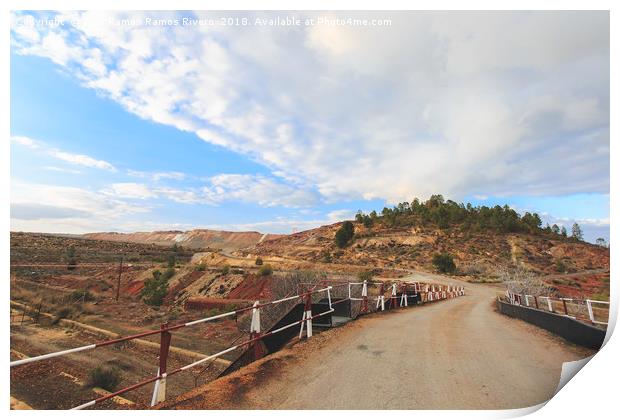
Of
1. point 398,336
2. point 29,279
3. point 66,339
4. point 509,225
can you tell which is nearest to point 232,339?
point 66,339

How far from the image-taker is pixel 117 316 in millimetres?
23312

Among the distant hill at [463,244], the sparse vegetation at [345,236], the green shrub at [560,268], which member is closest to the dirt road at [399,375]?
the distant hill at [463,244]

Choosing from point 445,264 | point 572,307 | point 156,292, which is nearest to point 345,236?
point 445,264

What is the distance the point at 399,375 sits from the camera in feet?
18.8

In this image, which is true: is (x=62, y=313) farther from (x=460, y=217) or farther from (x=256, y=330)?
(x=460, y=217)

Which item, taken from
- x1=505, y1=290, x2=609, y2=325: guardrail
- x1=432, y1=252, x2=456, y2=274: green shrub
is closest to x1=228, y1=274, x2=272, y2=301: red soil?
x1=505, y1=290, x2=609, y2=325: guardrail

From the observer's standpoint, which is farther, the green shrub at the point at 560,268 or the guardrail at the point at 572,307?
the green shrub at the point at 560,268

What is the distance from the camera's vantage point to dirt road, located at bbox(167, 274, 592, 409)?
4.89 m

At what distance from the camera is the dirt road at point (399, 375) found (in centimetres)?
489

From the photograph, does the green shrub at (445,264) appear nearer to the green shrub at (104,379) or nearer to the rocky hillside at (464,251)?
the rocky hillside at (464,251)

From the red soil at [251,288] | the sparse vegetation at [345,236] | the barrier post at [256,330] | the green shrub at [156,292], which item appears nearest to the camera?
the barrier post at [256,330]

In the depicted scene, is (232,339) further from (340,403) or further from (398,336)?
(340,403)

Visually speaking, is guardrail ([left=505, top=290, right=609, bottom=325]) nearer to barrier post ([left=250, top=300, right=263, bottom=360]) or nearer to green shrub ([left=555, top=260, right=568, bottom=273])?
barrier post ([left=250, top=300, right=263, bottom=360])

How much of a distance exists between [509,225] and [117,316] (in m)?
96.7
